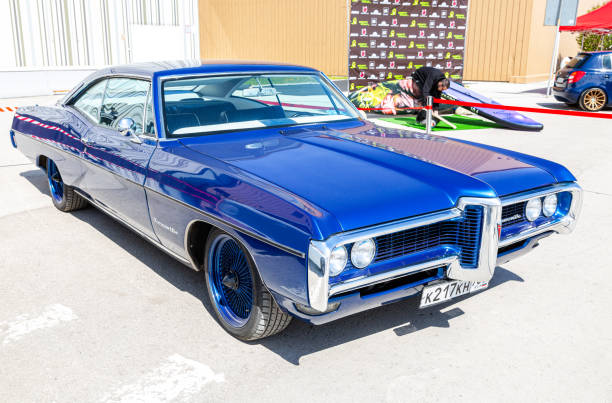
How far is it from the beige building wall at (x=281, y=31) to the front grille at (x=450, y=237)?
70.9 feet

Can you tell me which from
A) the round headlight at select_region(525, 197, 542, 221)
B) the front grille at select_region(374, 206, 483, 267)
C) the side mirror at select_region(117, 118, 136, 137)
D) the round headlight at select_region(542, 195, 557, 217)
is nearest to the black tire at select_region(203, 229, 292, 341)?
the front grille at select_region(374, 206, 483, 267)

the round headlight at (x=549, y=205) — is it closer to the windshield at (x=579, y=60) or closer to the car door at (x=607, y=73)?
the car door at (x=607, y=73)

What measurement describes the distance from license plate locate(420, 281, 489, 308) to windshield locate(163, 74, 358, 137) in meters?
1.82

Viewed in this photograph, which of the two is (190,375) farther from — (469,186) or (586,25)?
(586,25)

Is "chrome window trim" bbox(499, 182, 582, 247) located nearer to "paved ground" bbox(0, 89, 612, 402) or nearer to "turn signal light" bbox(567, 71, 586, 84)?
"paved ground" bbox(0, 89, 612, 402)

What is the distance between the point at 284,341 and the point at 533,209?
5.71 feet

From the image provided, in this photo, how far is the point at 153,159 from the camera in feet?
12.6

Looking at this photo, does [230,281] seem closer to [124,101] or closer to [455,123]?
[124,101]

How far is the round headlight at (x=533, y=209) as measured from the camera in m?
3.61

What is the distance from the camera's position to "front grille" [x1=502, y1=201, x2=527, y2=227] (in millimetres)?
3523

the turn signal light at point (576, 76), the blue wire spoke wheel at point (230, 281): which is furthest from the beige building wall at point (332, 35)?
the blue wire spoke wheel at point (230, 281)

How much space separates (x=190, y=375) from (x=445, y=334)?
1.52 metres

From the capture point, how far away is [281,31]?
26.3 metres

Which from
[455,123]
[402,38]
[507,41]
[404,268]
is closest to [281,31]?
Result: [507,41]
